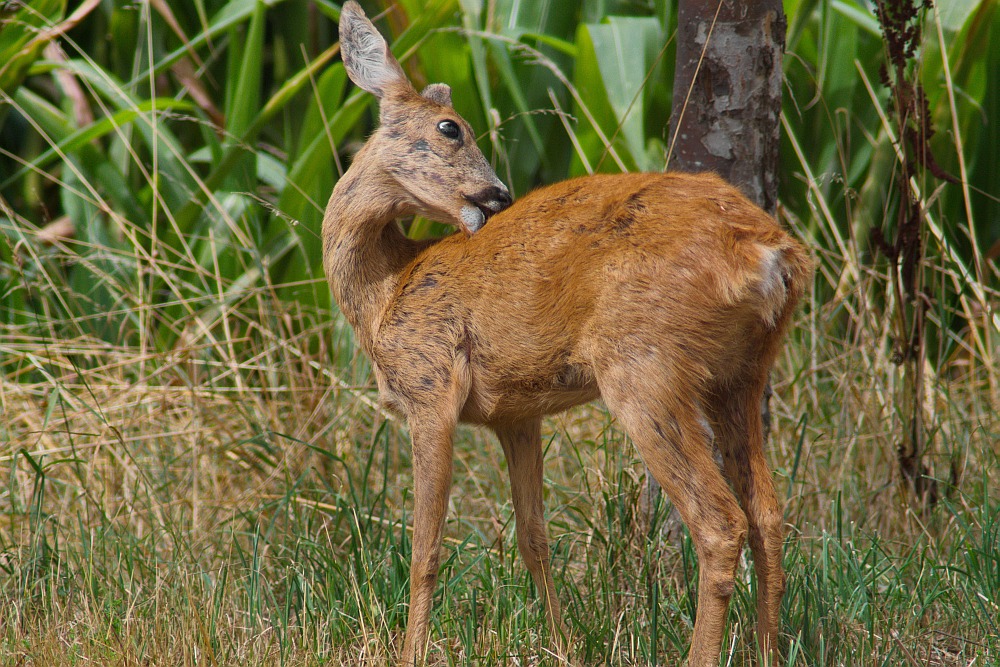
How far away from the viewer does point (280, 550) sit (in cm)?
429

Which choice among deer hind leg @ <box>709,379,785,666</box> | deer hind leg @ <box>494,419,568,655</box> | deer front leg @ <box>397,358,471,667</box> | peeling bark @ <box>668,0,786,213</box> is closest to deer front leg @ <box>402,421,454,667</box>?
deer front leg @ <box>397,358,471,667</box>

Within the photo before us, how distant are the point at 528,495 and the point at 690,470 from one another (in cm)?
82

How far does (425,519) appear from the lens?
10.9ft

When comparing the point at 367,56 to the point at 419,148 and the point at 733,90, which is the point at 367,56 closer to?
the point at 419,148

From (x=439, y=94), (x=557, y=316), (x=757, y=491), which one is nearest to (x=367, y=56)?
(x=439, y=94)

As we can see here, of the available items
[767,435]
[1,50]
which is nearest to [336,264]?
[767,435]

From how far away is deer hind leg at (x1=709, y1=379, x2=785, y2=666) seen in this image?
3.24 metres

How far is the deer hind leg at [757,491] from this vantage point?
324 centimetres

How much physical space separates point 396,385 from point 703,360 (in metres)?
0.98

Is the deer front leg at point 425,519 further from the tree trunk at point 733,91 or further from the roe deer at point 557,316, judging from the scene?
the tree trunk at point 733,91

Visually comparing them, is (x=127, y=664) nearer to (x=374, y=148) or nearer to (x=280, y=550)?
(x=280, y=550)

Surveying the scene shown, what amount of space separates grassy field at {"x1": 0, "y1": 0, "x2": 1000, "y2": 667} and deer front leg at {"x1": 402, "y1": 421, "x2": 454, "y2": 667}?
0.42ft

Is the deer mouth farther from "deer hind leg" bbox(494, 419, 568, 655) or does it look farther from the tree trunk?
the tree trunk

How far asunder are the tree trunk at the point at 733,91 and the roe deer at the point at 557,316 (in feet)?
2.55
